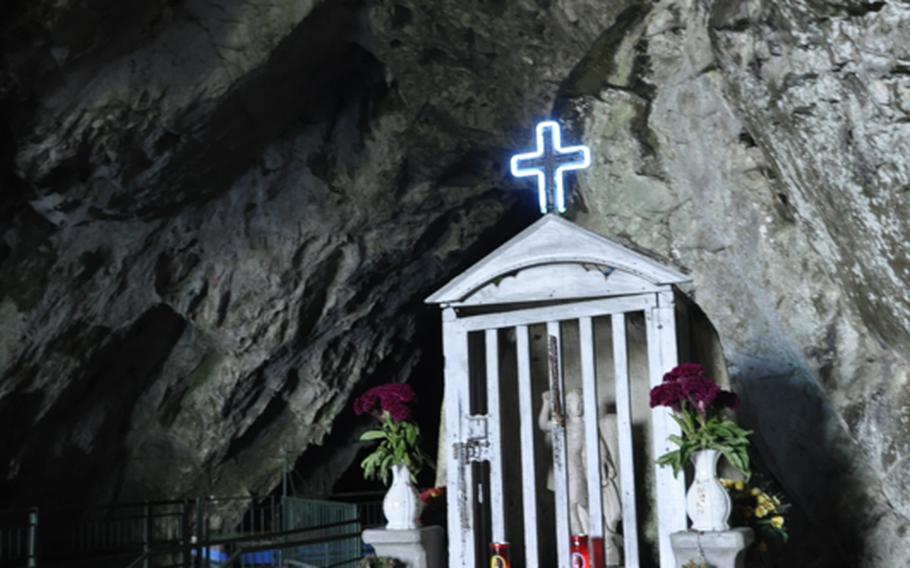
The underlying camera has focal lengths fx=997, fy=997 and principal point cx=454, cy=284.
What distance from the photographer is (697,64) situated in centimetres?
833

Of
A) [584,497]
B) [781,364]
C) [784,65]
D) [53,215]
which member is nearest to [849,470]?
[781,364]

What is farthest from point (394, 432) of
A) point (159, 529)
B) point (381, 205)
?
point (159, 529)

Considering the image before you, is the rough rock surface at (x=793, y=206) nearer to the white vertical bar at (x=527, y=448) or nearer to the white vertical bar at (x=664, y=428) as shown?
the white vertical bar at (x=664, y=428)

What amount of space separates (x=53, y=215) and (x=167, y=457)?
357 cm

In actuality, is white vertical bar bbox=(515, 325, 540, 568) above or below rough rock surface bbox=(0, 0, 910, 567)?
below

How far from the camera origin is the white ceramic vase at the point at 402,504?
5.98 metres

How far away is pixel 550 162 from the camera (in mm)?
6516

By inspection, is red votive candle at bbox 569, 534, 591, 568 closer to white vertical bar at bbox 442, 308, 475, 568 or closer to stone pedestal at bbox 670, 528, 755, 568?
stone pedestal at bbox 670, 528, 755, 568

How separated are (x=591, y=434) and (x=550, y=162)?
1.81 m

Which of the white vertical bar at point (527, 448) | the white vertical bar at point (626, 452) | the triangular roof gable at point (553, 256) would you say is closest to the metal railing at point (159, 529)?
the white vertical bar at point (527, 448)

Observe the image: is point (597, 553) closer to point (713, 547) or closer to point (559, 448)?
point (559, 448)

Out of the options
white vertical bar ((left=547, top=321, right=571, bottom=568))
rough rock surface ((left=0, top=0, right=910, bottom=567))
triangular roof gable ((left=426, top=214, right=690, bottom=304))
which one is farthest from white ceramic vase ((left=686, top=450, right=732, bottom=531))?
rough rock surface ((left=0, top=0, right=910, bottom=567))

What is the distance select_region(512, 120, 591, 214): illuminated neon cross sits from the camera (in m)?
6.46

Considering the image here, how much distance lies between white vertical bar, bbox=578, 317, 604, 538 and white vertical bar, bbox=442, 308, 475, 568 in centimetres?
75
